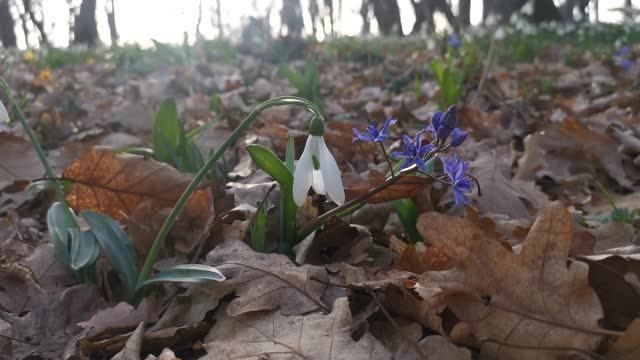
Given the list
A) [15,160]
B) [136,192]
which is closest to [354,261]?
[136,192]

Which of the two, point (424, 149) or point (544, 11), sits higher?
point (544, 11)

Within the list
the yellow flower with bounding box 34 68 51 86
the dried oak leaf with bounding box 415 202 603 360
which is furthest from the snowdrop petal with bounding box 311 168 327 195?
the yellow flower with bounding box 34 68 51 86

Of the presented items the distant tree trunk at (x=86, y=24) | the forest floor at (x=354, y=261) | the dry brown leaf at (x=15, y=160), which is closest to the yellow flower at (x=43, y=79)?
the forest floor at (x=354, y=261)

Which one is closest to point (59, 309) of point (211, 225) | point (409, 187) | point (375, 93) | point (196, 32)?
point (211, 225)

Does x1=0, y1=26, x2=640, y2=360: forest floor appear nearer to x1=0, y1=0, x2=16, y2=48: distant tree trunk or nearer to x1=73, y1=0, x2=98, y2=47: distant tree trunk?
x1=73, y1=0, x2=98, y2=47: distant tree trunk

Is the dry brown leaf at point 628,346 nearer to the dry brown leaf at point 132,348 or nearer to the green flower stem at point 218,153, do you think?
the green flower stem at point 218,153

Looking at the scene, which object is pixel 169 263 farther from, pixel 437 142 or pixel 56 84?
pixel 56 84

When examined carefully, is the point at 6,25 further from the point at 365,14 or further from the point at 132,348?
the point at 132,348
